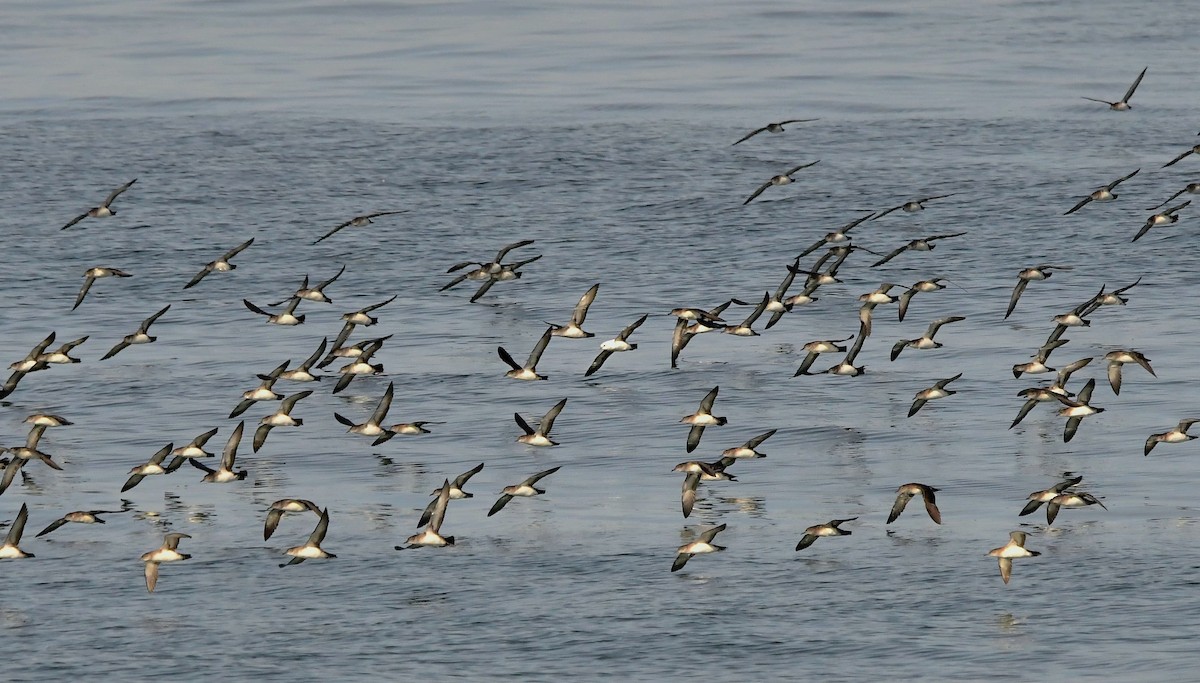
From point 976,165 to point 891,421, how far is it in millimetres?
34028

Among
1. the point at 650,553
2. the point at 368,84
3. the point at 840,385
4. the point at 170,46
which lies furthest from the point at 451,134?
the point at 650,553

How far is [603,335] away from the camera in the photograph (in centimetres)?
5525

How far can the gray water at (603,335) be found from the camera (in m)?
34.2

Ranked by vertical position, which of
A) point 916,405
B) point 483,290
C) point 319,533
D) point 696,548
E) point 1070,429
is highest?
point 319,533

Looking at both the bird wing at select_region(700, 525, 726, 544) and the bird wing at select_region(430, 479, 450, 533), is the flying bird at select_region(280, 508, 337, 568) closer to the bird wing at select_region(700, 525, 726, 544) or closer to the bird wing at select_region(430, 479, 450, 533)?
the bird wing at select_region(430, 479, 450, 533)

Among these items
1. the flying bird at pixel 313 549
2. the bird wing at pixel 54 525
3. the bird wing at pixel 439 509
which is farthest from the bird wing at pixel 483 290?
the flying bird at pixel 313 549

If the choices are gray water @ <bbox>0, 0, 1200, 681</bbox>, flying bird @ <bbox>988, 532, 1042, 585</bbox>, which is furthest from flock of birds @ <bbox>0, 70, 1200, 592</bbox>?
gray water @ <bbox>0, 0, 1200, 681</bbox>

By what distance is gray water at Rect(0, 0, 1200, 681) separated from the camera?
3419cm

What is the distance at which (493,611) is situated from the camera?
34.7 metres

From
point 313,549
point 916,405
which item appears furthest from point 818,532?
point 916,405

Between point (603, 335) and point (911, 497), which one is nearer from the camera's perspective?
point (911, 497)

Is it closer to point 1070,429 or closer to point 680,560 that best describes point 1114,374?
point 1070,429

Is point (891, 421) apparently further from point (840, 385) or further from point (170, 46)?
point (170, 46)

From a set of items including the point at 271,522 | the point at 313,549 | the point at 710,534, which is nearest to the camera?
the point at 710,534
